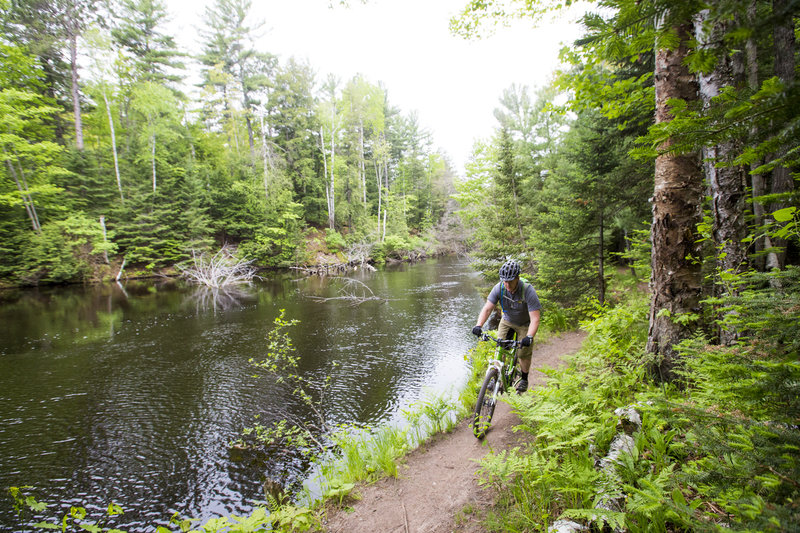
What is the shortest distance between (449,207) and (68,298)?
39085 millimetres

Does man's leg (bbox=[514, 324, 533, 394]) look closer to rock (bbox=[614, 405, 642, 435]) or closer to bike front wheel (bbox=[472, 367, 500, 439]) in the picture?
bike front wheel (bbox=[472, 367, 500, 439])

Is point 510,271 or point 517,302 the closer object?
point 510,271

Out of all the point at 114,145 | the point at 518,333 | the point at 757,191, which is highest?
the point at 114,145

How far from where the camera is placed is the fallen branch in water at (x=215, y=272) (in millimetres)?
22500

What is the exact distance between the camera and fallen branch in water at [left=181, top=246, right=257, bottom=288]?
22.5m

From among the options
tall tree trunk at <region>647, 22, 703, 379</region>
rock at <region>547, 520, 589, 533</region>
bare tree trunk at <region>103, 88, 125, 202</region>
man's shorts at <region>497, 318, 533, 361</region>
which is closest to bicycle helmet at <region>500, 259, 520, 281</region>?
man's shorts at <region>497, 318, 533, 361</region>

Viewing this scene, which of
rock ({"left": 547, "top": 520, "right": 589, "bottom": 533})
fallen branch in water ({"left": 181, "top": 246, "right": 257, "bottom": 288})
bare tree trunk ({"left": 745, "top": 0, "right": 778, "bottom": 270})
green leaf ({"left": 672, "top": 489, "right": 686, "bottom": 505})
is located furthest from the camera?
fallen branch in water ({"left": 181, "top": 246, "right": 257, "bottom": 288})

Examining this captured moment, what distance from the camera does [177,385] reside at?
26.8 ft

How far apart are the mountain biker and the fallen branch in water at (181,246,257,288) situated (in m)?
21.7

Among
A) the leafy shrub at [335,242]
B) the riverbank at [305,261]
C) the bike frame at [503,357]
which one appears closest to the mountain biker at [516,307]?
the bike frame at [503,357]

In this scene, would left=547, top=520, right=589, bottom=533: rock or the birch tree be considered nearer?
left=547, top=520, right=589, bottom=533: rock

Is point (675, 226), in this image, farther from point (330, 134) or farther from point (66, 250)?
point (330, 134)

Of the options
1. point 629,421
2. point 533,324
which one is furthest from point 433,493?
point 533,324

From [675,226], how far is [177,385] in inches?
400
